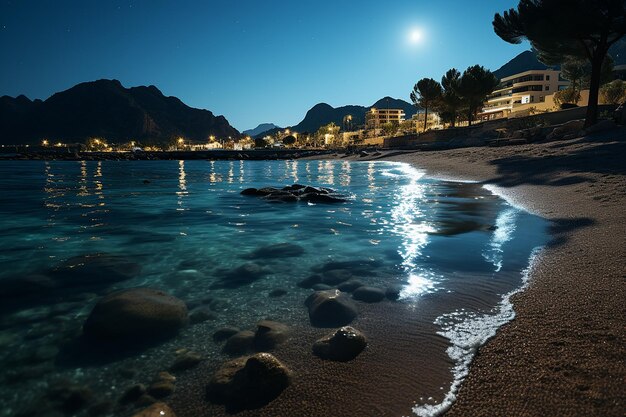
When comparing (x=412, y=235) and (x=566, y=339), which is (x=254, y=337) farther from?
(x=412, y=235)

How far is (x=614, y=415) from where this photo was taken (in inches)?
80.4

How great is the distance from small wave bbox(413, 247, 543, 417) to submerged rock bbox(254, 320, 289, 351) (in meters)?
1.46

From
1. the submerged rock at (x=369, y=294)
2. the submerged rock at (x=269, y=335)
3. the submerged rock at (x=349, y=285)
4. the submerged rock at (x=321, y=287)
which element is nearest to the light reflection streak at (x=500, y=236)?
the submerged rock at (x=369, y=294)

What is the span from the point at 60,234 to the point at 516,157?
22804mm

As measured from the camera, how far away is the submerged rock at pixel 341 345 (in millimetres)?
2992

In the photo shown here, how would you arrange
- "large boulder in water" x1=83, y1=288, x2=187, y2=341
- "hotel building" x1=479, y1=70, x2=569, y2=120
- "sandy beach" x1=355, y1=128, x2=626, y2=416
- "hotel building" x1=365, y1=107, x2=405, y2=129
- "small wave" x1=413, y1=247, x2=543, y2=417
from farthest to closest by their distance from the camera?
"hotel building" x1=365, y1=107, x2=405, y2=129 < "hotel building" x1=479, y1=70, x2=569, y2=120 < "large boulder in water" x1=83, y1=288, x2=187, y2=341 < "small wave" x1=413, y1=247, x2=543, y2=417 < "sandy beach" x1=355, y1=128, x2=626, y2=416

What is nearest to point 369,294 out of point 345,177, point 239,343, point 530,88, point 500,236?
point 239,343

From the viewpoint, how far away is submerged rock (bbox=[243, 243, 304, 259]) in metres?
6.58

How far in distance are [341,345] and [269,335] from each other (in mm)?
792

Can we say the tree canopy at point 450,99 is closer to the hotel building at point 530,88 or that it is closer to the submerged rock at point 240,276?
the hotel building at point 530,88

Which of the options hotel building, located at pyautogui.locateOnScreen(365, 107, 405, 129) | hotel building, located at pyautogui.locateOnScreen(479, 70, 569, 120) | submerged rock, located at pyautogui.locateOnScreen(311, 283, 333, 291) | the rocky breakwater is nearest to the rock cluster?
submerged rock, located at pyautogui.locateOnScreen(311, 283, 333, 291)

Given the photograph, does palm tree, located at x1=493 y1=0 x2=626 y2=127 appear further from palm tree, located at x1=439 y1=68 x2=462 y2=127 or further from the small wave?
palm tree, located at x1=439 y1=68 x2=462 y2=127

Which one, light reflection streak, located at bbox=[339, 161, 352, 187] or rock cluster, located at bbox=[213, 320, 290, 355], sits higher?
light reflection streak, located at bbox=[339, 161, 352, 187]

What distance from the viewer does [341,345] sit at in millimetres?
3047
